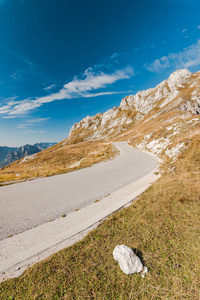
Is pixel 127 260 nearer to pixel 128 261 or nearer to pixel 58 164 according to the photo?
pixel 128 261

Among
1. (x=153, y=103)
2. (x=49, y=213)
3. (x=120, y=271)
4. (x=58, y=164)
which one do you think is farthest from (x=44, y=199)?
(x=153, y=103)

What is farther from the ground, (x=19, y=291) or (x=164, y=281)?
(x=19, y=291)

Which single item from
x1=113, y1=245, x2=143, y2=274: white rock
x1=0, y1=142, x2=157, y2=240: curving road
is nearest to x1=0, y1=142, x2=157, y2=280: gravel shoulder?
x1=0, y1=142, x2=157, y2=240: curving road

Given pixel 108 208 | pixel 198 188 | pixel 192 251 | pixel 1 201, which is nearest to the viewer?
pixel 192 251

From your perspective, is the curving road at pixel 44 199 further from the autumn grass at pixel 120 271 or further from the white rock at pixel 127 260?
the white rock at pixel 127 260

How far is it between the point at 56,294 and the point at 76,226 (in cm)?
225

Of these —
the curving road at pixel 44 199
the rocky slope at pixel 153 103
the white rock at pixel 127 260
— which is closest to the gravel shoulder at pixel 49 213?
the curving road at pixel 44 199

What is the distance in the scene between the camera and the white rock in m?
2.81

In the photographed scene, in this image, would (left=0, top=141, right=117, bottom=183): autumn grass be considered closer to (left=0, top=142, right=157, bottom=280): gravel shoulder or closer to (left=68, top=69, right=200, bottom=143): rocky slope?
(left=0, top=142, right=157, bottom=280): gravel shoulder

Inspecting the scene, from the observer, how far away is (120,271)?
2842mm

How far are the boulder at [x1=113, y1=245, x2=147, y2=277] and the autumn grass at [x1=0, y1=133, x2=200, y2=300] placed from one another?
12cm

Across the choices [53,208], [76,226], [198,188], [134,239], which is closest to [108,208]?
[76,226]

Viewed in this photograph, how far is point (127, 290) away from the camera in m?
2.46

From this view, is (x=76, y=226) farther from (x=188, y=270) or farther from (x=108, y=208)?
(x=188, y=270)
